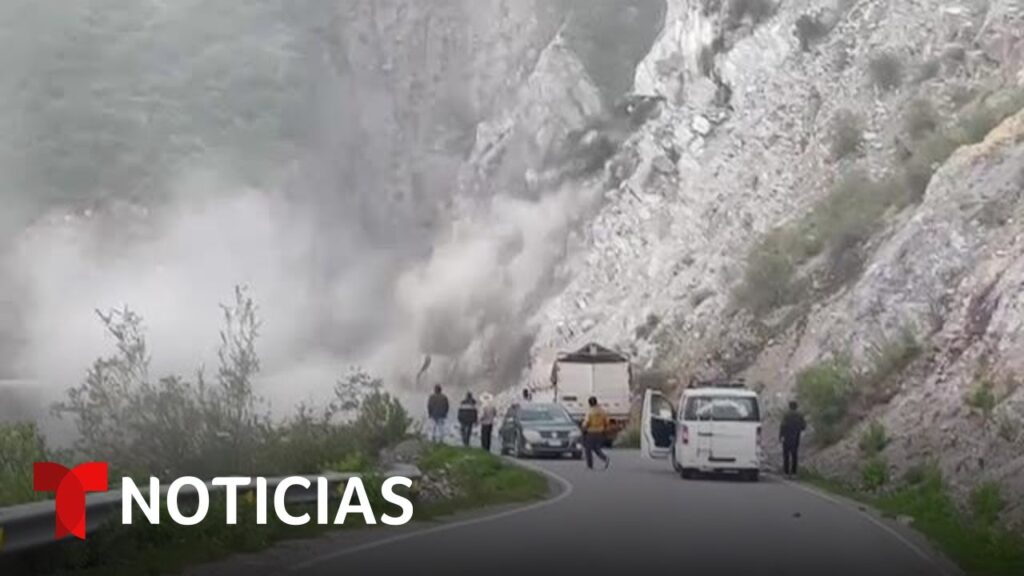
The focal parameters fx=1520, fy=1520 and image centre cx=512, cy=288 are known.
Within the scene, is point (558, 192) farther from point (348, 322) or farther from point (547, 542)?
point (547, 542)

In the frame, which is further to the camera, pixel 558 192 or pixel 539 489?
pixel 558 192

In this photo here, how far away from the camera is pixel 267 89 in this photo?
12812cm

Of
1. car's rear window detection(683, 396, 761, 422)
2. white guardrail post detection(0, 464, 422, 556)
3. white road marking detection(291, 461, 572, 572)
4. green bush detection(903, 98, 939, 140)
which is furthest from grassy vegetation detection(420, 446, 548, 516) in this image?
green bush detection(903, 98, 939, 140)

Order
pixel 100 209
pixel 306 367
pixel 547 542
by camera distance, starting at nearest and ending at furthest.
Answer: pixel 547 542, pixel 306 367, pixel 100 209

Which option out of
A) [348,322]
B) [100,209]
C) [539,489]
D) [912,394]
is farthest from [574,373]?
[100,209]

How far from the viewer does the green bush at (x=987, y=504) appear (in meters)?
21.4

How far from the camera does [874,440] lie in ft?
103

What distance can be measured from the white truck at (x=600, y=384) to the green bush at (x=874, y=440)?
1992cm

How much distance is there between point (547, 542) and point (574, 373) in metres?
34.0

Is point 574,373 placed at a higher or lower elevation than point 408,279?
lower

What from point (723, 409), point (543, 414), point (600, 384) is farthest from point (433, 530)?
point (600, 384)

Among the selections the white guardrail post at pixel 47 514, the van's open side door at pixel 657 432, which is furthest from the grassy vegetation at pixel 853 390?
the white guardrail post at pixel 47 514

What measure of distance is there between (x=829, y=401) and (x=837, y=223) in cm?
1622

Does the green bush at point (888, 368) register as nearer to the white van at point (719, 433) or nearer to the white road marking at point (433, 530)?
the white van at point (719, 433)
